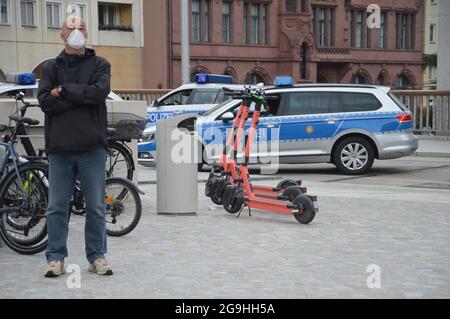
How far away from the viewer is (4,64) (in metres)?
47.7

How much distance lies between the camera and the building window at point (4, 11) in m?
48.4

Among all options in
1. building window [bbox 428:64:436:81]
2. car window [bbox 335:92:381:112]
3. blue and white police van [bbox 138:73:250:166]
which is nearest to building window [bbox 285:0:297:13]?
building window [bbox 428:64:436:81]

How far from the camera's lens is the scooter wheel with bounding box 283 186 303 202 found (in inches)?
438

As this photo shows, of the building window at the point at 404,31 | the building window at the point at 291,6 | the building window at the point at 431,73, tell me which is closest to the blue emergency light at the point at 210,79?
the building window at the point at 291,6

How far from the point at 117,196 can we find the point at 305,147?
9.20 m

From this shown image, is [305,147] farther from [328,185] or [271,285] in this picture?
[271,285]

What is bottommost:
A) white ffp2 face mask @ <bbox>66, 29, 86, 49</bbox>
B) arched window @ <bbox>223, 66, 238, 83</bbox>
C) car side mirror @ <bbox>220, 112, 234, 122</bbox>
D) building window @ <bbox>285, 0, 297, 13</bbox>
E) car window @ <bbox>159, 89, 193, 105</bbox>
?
car side mirror @ <bbox>220, 112, 234, 122</bbox>

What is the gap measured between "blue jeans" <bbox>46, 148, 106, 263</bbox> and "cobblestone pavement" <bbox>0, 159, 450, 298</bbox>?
264 millimetres

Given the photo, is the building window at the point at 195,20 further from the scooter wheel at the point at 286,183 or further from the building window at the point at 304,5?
the scooter wheel at the point at 286,183

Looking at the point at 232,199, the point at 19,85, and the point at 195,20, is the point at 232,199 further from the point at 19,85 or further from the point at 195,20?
the point at 195,20

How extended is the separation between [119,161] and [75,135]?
4.29 meters

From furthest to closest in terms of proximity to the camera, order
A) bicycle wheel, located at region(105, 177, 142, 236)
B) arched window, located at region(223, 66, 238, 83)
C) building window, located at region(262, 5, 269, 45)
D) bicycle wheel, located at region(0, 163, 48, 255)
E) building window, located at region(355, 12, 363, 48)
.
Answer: building window, located at region(355, 12, 363, 48), building window, located at region(262, 5, 269, 45), arched window, located at region(223, 66, 238, 83), bicycle wheel, located at region(105, 177, 142, 236), bicycle wheel, located at region(0, 163, 48, 255)

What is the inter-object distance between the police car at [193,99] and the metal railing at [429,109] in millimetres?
6815

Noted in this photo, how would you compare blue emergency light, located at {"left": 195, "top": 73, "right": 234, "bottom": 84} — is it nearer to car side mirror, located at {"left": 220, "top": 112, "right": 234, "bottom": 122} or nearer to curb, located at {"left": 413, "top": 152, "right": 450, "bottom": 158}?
car side mirror, located at {"left": 220, "top": 112, "right": 234, "bottom": 122}
